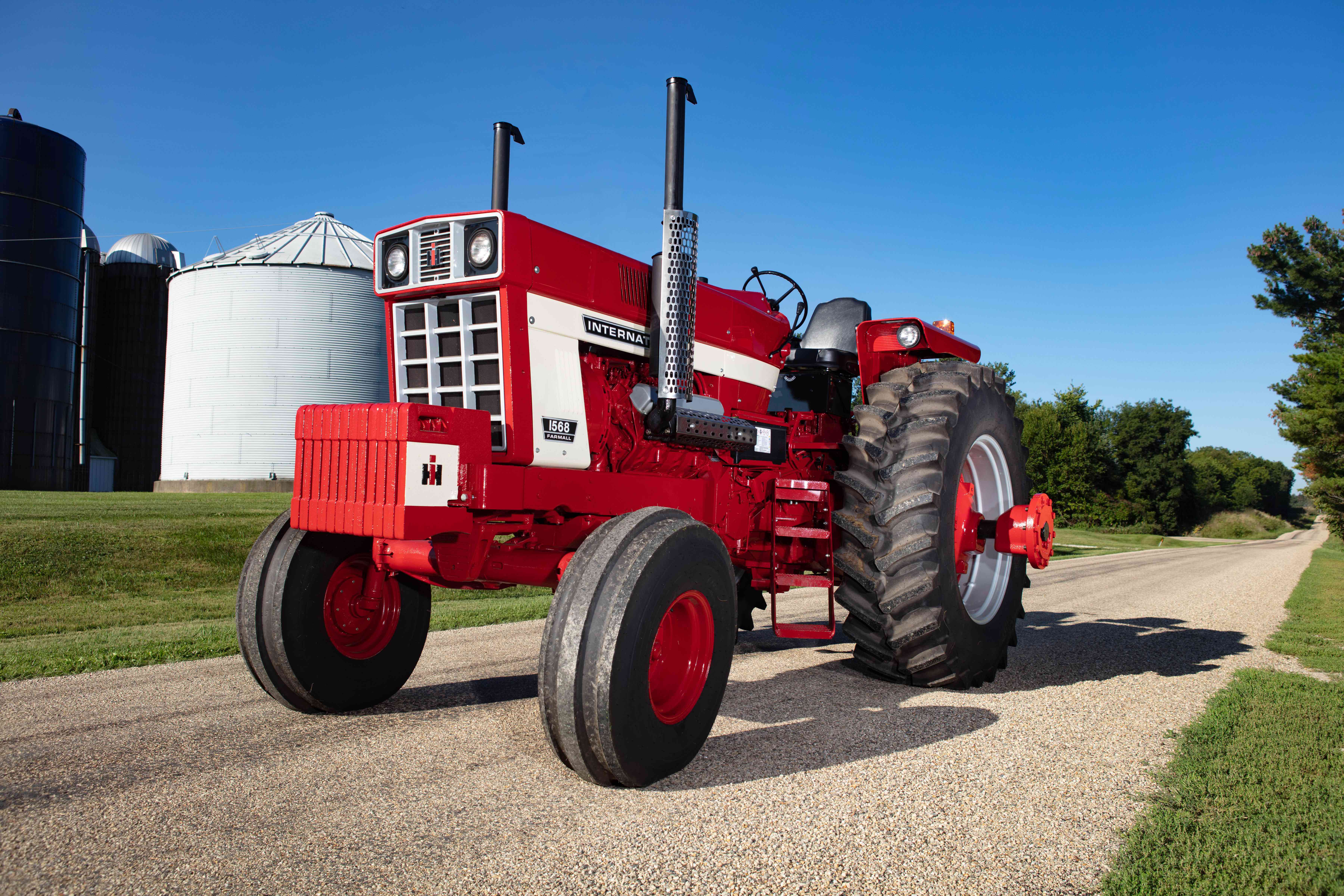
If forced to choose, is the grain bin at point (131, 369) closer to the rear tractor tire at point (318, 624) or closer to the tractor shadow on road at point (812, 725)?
the rear tractor tire at point (318, 624)

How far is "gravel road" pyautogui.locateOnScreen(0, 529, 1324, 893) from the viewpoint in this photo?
7.85ft

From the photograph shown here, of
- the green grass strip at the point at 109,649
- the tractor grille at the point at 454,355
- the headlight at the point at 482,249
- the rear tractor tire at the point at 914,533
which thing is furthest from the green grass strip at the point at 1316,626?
the green grass strip at the point at 109,649

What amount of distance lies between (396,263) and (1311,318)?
117ft

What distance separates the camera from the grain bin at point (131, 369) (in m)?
34.9

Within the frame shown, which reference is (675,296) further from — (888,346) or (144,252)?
(144,252)

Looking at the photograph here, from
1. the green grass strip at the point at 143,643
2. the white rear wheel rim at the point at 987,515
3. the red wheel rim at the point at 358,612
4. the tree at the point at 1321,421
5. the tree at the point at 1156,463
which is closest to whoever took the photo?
the red wheel rim at the point at 358,612

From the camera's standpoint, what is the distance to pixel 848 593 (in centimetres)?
463

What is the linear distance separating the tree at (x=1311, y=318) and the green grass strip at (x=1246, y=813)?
85.7 feet

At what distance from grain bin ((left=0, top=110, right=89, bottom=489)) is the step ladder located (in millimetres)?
32509

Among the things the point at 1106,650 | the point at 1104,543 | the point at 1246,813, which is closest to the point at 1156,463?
the point at 1104,543

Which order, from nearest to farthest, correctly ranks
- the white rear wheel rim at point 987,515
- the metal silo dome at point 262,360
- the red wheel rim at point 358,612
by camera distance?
the red wheel rim at point 358,612 → the white rear wheel rim at point 987,515 → the metal silo dome at point 262,360

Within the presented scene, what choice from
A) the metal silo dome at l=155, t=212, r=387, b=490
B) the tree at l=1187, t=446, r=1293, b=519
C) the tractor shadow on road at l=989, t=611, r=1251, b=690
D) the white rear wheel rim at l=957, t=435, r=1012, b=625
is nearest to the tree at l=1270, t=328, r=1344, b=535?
the tractor shadow on road at l=989, t=611, r=1251, b=690

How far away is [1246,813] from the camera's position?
2.96m

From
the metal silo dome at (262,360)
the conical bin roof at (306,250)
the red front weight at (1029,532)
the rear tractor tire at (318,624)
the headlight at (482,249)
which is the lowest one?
the rear tractor tire at (318,624)
